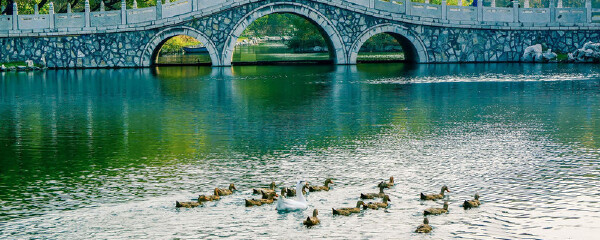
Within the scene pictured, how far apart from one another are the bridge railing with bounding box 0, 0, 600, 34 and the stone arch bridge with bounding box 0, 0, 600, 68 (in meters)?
0.05

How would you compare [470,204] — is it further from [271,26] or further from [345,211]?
[271,26]

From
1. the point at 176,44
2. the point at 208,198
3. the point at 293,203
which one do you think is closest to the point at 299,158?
the point at 208,198

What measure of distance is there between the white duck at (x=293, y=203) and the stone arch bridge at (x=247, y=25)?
3284 centimetres

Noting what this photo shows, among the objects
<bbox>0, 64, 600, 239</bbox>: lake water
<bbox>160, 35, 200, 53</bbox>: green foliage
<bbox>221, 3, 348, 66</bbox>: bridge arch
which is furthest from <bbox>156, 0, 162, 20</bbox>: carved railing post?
<bbox>160, 35, 200, 53</bbox>: green foliage

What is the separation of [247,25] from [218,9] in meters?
2.16

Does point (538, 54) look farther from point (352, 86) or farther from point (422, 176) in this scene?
point (422, 176)

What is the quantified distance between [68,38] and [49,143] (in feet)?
92.0

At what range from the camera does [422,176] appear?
13.4 metres

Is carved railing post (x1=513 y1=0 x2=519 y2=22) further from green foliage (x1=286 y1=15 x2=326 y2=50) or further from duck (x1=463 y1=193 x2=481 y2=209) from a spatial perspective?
duck (x1=463 y1=193 x2=481 y2=209)

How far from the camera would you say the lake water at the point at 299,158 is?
35.8 feet

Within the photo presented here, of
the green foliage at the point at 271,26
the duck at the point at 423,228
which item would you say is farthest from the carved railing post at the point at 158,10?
the green foliage at the point at 271,26

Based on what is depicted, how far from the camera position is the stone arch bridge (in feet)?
143

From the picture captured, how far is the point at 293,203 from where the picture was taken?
1133 centimetres

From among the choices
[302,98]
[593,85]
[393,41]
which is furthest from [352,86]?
[393,41]
